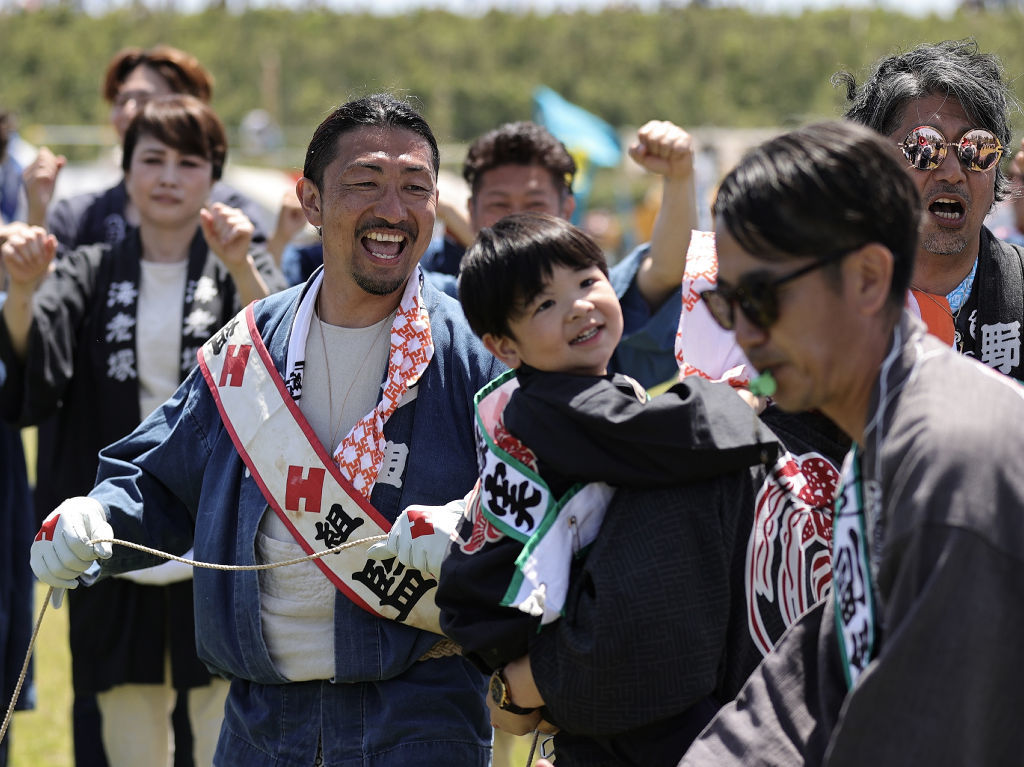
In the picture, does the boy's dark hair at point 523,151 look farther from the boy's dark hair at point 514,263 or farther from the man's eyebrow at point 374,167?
the boy's dark hair at point 514,263

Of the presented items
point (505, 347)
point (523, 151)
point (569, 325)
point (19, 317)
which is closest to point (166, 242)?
point (19, 317)


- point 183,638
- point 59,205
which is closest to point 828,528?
point 183,638

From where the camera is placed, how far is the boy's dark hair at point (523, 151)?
448 cm

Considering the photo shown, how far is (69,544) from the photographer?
2.78 m

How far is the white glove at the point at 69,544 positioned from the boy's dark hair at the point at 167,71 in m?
3.10

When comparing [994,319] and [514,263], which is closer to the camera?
[514,263]

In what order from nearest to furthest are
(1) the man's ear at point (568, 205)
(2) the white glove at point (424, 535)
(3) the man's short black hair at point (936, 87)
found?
(2) the white glove at point (424, 535) < (3) the man's short black hair at point (936, 87) < (1) the man's ear at point (568, 205)

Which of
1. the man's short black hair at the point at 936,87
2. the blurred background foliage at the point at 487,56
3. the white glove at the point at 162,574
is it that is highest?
the blurred background foliage at the point at 487,56

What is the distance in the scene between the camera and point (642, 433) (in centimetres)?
211

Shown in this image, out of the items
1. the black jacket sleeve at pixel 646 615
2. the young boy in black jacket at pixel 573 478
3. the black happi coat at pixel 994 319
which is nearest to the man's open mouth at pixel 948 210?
the black happi coat at pixel 994 319

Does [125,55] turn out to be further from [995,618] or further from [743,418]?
[995,618]

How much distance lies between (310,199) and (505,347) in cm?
97

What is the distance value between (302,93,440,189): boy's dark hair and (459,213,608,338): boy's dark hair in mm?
731

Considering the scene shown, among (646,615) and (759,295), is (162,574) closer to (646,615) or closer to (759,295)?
(646,615)
